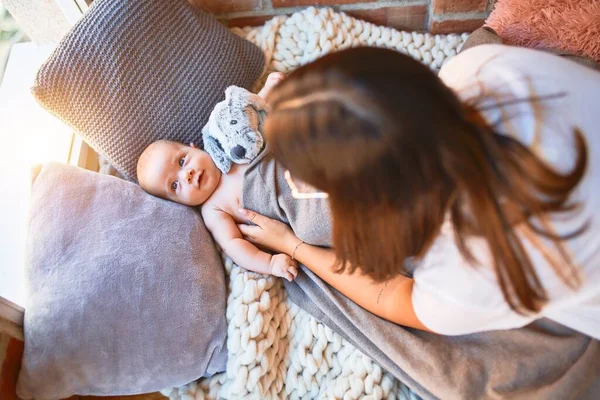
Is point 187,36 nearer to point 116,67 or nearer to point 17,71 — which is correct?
point 116,67

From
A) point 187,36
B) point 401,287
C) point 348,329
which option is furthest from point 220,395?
point 187,36

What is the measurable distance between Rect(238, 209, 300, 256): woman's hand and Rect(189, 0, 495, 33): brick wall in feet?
1.81

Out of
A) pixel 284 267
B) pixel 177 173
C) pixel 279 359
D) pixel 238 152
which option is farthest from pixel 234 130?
pixel 279 359

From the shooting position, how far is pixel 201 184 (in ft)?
3.60

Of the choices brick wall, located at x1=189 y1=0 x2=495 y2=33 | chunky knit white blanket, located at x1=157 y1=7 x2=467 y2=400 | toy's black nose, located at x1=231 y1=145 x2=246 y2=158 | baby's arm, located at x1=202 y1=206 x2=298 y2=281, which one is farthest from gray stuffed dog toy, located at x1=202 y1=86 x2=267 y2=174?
brick wall, located at x1=189 y1=0 x2=495 y2=33

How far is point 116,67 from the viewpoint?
105 cm

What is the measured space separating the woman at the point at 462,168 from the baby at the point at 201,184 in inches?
16.7

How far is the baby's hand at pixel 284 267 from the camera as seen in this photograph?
99 cm

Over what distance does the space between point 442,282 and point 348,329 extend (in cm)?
33

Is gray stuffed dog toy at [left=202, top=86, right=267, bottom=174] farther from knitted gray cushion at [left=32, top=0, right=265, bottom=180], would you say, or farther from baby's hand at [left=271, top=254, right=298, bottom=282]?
baby's hand at [left=271, top=254, right=298, bottom=282]

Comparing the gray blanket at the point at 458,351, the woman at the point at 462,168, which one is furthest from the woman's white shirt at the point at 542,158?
the gray blanket at the point at 458,351

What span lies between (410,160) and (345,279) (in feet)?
1.48

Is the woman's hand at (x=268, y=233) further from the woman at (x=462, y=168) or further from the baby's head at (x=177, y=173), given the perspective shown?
the woman at (x=462, y=168)

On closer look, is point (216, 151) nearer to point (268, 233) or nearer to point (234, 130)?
point (234, 130)
